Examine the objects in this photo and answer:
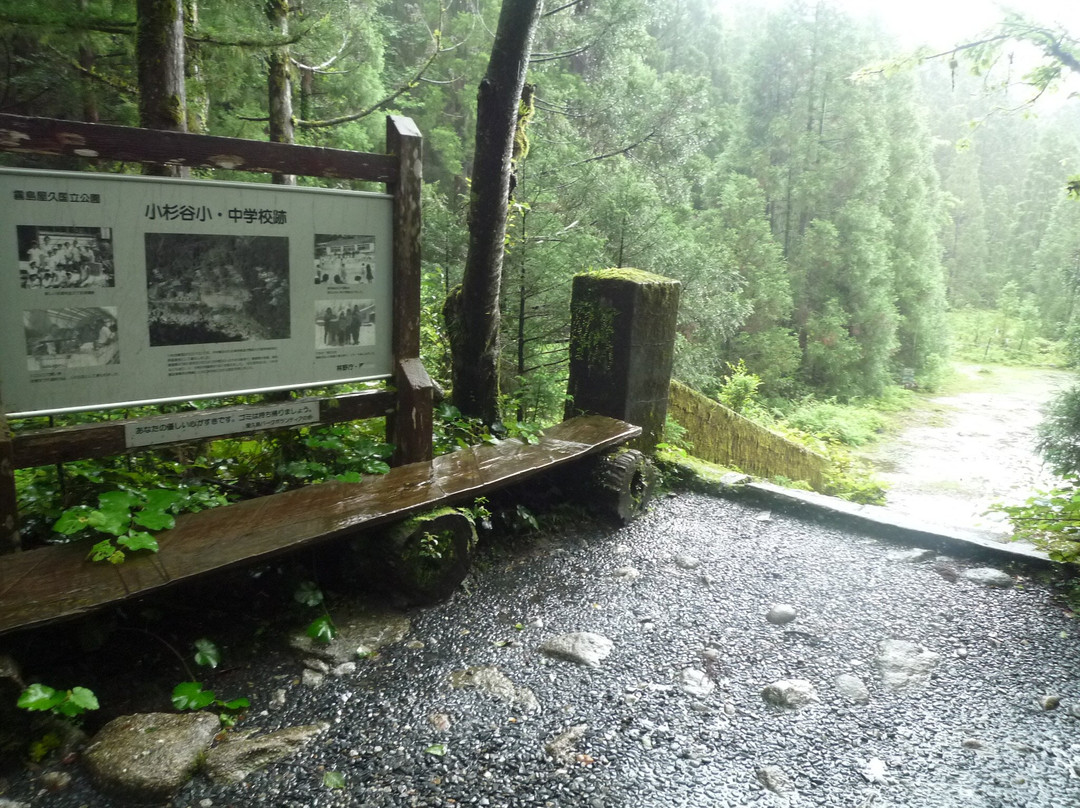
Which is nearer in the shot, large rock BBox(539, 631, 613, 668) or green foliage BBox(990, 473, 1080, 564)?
large rock BBox(539, 631, 613, 668)

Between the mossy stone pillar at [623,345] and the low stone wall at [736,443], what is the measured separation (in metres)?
1.93

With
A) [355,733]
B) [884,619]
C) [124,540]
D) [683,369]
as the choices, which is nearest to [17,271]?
[124,540]

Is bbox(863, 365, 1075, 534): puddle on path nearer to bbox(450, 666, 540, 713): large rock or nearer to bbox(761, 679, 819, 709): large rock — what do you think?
bbox(761, 679, 819, 709): large rock

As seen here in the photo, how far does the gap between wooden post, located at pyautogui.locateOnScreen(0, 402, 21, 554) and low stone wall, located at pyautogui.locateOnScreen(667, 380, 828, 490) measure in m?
5.84

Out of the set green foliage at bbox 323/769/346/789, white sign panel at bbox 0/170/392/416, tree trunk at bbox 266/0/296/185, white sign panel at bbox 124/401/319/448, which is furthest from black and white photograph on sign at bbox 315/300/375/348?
tree trunk at bbox 266/0/296/185

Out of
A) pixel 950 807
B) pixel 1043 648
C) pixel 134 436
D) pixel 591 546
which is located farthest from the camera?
pixel 591 546

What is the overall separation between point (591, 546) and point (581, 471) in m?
0.62

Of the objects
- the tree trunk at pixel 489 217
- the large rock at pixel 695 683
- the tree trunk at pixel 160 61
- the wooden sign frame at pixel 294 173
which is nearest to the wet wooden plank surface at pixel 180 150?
the wooden sign frame at pixel 294 173

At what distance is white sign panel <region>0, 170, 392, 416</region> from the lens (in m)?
2.82

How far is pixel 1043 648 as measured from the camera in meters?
3.52

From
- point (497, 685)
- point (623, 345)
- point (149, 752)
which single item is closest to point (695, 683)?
point (497, 685)

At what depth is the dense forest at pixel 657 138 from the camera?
667 cm

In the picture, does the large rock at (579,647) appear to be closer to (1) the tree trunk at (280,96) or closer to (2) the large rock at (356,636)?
(2) the large rock at (356,636)

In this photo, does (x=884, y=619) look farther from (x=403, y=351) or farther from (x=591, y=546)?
(x=403, y=351)
